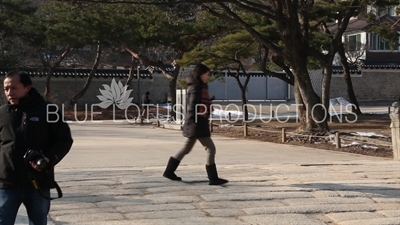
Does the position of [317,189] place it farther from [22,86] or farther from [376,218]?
[22,86]

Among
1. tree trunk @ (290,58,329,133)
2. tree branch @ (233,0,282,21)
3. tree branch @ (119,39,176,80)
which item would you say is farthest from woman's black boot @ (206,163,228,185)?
tree branch @ (119,39,176,80)

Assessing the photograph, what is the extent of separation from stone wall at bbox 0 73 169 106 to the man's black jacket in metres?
31.5

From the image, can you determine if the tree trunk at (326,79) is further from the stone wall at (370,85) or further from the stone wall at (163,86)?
the stone wall at (370,85)

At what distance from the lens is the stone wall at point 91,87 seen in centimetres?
3672

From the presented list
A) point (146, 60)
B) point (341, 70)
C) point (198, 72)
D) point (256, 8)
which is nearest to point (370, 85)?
point (341, 70)

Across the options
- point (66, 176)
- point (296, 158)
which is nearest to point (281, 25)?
point (296, 158)

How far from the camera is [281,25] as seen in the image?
1819 cm

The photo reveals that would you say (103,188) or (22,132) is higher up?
(22,132)

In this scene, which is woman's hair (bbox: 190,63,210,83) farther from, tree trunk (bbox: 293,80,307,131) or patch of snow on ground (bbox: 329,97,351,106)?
patch of snow on ground (bbox: 329,97,351,106)

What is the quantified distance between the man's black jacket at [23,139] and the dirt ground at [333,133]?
38.6ft

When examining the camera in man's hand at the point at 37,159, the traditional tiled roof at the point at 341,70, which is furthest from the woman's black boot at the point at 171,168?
the traditional tiled roof at the point at 341,70

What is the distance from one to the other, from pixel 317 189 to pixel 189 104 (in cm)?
184

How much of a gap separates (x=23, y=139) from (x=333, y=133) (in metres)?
15.3

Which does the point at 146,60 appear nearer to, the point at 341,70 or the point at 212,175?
the point at 212,175
